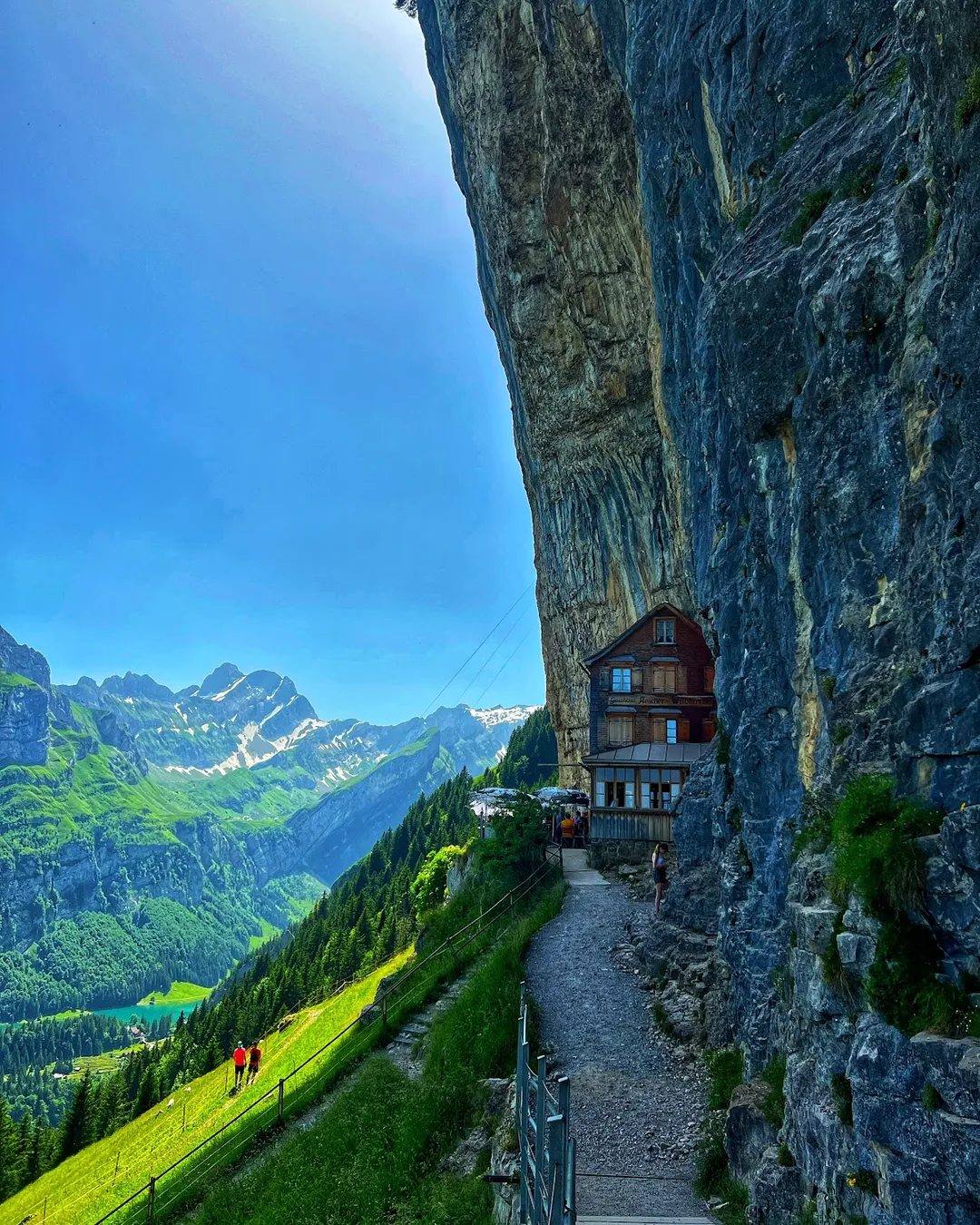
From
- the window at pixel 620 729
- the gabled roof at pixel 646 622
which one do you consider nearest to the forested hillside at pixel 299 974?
the window at pixel 620 729

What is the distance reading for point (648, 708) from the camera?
3769 cm

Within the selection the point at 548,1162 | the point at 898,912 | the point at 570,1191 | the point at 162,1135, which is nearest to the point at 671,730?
the point at 898,912

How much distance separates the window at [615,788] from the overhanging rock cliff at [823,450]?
10722 mm

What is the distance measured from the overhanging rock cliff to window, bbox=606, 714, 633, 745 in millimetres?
13770

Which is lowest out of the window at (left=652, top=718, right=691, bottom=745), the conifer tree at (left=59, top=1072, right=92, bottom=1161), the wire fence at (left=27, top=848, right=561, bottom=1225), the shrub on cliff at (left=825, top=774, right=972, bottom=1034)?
the conifer tree at (left=59, top=1072, right=92, bottom=1161)

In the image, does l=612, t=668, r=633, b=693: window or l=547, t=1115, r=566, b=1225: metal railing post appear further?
l=612, t=668, r=633, b=693: window

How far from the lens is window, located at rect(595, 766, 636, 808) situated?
34.4 metres

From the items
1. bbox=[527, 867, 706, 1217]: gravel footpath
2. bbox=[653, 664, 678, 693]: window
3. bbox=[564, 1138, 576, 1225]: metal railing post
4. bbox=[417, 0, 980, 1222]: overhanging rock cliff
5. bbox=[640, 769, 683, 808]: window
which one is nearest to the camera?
bbox=[564, 1138, 576, 1225]: metal railing post

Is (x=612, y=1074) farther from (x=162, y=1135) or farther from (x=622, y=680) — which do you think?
(x=162, y=1135)

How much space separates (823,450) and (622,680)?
26.1 meters

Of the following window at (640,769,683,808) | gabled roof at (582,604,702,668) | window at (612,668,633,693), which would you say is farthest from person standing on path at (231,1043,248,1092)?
gabled roof at (582,604,702,668)

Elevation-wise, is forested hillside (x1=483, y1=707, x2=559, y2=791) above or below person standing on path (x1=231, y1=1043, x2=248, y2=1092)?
above

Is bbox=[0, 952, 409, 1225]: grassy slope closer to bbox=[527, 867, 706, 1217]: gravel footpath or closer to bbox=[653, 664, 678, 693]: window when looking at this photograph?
bbox=[527, 867, 706, 1217]: gravel footpath

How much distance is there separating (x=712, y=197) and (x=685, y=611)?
72.3 feet
